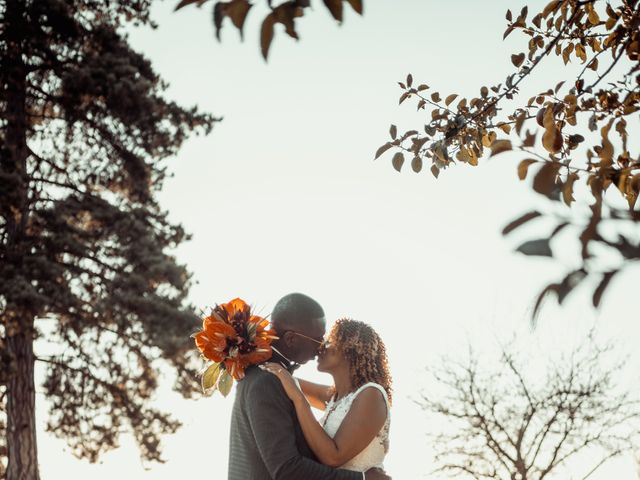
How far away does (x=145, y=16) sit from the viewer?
47.4 ft

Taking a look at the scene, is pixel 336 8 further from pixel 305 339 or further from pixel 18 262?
pixel 18 262

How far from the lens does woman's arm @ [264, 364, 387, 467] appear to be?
3389 millimetres

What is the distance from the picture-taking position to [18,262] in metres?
11.7

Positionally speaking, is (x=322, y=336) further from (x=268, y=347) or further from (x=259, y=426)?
(x=259, y=426)

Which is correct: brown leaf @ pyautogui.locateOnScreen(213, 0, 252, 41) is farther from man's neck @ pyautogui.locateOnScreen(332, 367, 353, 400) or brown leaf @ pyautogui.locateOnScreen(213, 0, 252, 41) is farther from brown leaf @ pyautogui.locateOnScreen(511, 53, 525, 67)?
man's neck @ pyautogui.locateOnScreen(332, 367, 353, 400)

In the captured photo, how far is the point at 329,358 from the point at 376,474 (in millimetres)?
629

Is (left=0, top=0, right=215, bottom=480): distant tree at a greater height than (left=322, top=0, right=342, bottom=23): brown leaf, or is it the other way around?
(left=0, top=0, right=215, bottom=480): distant tree

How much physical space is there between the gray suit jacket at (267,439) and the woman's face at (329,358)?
601 mm

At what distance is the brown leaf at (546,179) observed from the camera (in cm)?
120

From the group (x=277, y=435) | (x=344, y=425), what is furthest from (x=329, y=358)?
(x=277, y=435)

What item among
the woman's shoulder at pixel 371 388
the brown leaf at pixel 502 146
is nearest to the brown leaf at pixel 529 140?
the brown leaf at pixel 502 146

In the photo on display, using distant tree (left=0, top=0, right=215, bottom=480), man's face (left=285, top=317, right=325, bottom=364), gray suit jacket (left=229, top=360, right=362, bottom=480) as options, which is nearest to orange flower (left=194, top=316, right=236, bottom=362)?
gray suit jacket (left=229, top=360, right=362, bottom=480)

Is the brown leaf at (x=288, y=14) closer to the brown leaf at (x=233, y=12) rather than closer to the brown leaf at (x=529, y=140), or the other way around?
the brown leaf at (x=233, y=12)

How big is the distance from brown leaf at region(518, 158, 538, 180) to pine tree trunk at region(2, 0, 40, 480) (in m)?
10.7
